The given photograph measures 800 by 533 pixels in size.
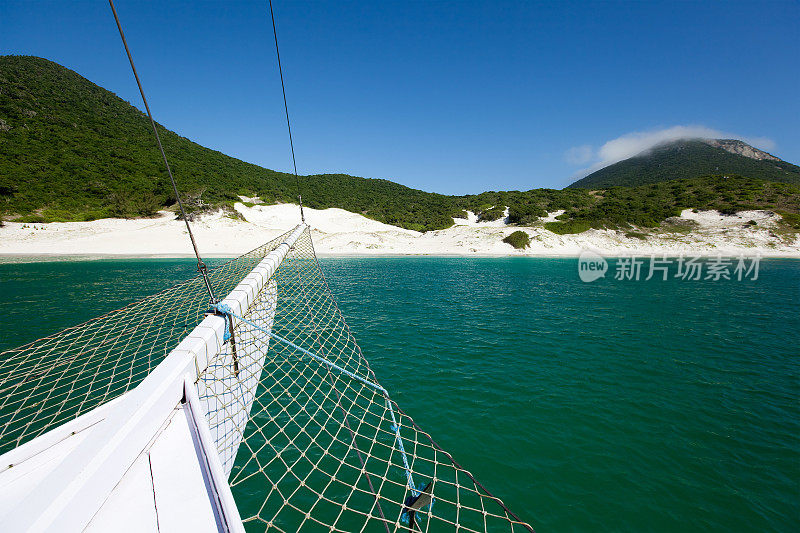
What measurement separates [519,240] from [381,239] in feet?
63.9

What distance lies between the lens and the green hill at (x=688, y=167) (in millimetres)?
88125

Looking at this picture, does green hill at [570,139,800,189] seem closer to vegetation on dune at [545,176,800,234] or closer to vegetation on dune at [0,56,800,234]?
vegetation on dune at [545,176,800,234]

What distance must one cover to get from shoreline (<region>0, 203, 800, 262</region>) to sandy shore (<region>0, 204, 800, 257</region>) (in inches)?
3.3

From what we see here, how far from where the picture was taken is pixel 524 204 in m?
56.6

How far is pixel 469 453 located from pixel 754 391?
7.82 metres

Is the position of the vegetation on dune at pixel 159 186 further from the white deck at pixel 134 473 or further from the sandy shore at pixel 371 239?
the white deck at pixel 134 473

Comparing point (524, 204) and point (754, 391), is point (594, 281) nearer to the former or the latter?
point (754, 391)

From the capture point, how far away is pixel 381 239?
42.3m

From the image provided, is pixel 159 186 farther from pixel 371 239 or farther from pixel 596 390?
pixel 596 390

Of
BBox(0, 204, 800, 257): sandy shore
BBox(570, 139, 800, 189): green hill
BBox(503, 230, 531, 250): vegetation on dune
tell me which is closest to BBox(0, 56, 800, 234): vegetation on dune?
BBox(0, 204, 800, 257): sandy shore

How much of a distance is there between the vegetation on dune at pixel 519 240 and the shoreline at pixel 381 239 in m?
0.77

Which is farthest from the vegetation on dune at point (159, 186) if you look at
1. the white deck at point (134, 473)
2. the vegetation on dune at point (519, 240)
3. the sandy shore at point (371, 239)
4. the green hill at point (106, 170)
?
the white deck at point (134, 473)

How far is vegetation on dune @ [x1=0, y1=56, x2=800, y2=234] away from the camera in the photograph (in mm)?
40000

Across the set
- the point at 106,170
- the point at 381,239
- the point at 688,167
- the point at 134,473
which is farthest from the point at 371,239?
the point at 688,167
